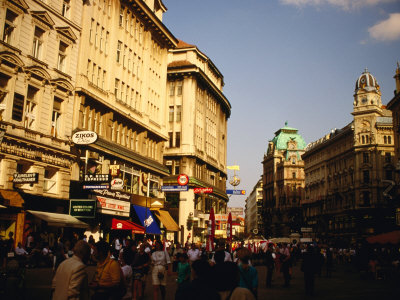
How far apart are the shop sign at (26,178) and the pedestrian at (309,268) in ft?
44.1

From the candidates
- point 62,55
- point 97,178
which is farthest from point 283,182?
point 62,55

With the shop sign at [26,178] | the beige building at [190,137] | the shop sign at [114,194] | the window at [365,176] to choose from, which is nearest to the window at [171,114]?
the beige building at [190,137]

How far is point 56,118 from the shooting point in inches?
1074

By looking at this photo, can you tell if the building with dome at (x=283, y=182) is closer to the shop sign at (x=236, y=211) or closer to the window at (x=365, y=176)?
the window at (x=365, y=176)

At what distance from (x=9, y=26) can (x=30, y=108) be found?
453 cm

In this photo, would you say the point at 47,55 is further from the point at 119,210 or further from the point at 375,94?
the point at 375,94

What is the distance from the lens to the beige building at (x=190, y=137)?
53.7 metres

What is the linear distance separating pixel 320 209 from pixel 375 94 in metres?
31.4

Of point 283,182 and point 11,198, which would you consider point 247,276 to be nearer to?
point 11,198

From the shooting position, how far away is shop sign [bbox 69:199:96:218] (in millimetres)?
26594

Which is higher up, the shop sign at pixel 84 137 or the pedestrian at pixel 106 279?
the shop sign at pixel 84 137

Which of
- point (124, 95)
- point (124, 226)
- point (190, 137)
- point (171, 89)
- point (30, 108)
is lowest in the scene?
point (124, 226)

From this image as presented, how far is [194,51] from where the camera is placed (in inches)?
2315

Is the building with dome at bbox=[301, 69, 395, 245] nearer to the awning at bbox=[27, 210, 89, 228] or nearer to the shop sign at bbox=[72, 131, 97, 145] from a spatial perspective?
the awning at bbox=[27, 210, 89, 228]
